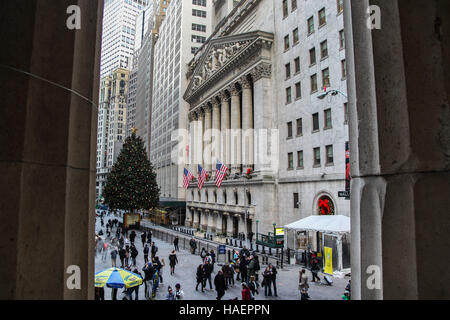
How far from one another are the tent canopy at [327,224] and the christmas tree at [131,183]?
31670mm

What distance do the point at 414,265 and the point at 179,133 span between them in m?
71.7

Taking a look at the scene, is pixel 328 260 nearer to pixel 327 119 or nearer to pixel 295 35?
pixel 327 119

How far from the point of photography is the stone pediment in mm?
40906

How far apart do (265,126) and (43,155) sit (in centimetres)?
3689

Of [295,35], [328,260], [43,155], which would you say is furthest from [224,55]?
[43,155]

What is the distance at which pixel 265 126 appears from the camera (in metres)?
39.7

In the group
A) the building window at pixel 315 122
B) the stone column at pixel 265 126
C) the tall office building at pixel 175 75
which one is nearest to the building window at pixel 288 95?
the stone column at pixel 265 126

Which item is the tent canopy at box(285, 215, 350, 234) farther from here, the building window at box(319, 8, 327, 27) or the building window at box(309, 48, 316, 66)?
the building window at box(319, 8, 327, 27)

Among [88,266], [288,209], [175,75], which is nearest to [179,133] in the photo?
[175,75]

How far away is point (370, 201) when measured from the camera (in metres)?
4.30

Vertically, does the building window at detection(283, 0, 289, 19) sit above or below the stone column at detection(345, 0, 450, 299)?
above

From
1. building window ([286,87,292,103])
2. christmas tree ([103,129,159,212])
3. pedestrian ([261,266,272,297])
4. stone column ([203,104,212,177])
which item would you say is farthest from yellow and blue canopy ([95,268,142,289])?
stone column ([203,104,212,177])

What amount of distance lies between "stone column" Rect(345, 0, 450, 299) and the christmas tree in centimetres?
4757
